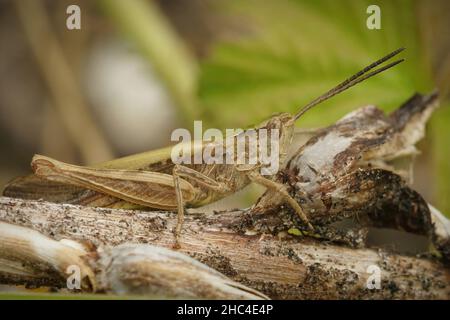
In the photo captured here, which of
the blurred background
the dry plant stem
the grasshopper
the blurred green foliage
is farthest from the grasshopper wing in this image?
the dry plant stem

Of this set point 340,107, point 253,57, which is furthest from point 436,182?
point 253,57

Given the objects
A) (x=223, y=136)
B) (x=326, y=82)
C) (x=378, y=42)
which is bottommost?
(x=223, y=136)

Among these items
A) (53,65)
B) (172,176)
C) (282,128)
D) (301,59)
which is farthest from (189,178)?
(53,65)

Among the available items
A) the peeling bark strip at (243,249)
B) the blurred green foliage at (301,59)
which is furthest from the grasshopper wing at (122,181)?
the blurred green foliage at (301,59)

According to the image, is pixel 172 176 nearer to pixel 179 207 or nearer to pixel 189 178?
pixel 189 178

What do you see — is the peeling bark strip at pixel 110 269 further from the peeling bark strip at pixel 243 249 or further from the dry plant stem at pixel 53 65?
the dry plant stem at pixel 53 65

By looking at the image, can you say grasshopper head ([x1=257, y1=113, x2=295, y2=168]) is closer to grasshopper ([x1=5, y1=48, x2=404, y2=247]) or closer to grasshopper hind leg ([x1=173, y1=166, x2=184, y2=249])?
grasshopper ([x1=5, y1=48, x2=404, y2=247])
